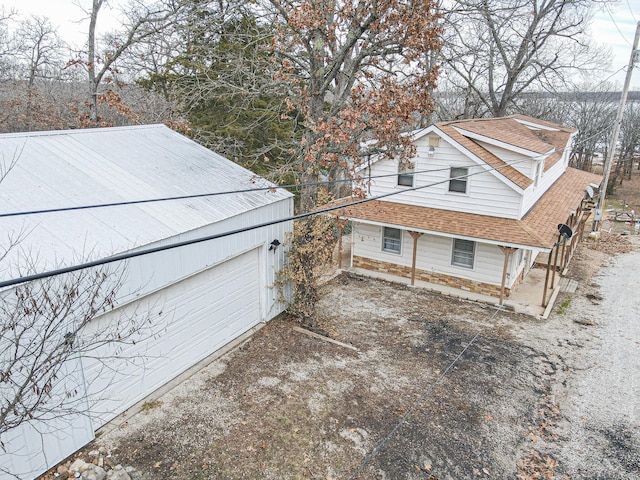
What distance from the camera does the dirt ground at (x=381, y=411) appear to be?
7059 millimetres

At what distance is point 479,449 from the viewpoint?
24.7ft

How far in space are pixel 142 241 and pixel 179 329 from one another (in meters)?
2.37

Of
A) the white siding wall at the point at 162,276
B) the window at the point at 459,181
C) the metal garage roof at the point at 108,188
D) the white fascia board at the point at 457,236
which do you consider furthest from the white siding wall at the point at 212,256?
the window at the point at 459,181

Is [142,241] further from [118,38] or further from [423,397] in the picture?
[118,38]

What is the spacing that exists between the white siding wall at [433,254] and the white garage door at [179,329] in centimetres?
659

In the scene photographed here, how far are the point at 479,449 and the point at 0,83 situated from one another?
86.0 feet

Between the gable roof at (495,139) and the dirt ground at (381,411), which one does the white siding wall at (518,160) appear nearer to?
the gable roof at (495,139)

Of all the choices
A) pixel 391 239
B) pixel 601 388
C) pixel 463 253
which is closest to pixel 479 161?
pixel 463 253

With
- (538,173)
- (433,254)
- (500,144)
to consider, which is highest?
(500,144)

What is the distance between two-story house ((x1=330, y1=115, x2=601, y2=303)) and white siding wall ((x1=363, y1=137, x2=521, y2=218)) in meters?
0.03

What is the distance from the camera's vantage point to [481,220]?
555 inches

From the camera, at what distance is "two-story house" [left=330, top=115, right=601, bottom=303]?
13711 millimetres

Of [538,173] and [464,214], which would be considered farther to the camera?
[538,173]

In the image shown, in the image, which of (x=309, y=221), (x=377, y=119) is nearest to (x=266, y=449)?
(x=309, y=221)
